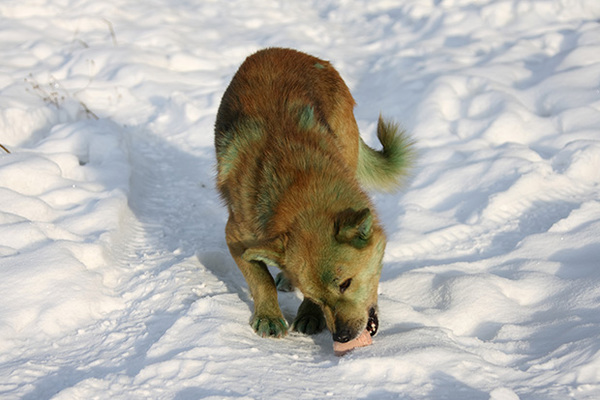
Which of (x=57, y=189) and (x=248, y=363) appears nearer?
(x=248, y=363)

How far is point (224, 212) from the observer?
16.4 feet

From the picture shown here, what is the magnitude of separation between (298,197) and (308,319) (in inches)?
30.8

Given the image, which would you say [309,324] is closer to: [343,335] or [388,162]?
[343,335]

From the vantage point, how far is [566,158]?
5078mm

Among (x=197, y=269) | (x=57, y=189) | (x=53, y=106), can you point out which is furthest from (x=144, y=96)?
(x=197, y=269)

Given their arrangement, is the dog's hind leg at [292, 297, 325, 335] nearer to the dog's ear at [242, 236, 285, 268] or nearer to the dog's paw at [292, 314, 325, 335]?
the dog's paw at [292, 314, 325, 335]

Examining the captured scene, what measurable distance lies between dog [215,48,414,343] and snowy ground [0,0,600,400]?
0.21 metres

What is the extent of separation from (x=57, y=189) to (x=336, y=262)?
266 cm

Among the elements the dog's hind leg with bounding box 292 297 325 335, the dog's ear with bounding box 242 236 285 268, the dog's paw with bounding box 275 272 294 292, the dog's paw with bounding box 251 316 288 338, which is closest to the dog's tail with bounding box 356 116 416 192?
the dog's paw with bounding box 275 272 294 292

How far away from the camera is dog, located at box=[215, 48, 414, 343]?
304cm

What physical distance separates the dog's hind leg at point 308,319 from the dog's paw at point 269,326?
0.10 meters

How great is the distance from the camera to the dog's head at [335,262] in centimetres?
299

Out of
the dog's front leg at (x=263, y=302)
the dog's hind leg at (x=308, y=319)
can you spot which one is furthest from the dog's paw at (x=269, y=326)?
the dog's hind leg at (x=308, y=319)

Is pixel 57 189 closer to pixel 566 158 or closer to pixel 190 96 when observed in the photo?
pixel 190 96
